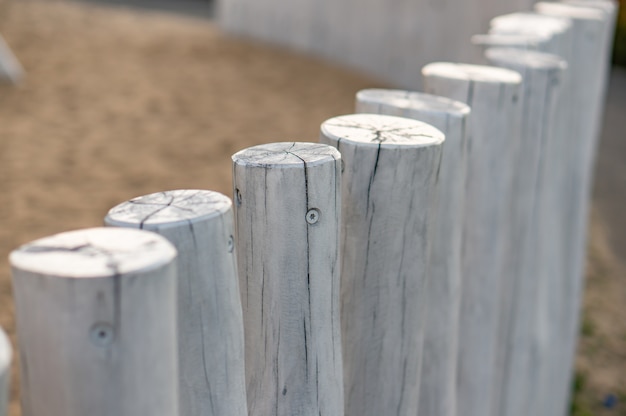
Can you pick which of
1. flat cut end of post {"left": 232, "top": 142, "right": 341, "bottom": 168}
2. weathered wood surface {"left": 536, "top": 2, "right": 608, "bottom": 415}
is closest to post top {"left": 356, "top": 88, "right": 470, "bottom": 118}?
flat cut end of post {"left": 232, "top": 142, "right": 341, "bottom": 168}

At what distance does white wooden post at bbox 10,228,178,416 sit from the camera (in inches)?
29.8

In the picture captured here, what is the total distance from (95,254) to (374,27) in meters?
5.78

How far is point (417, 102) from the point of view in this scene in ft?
4.84

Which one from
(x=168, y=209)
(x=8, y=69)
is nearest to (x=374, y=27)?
(x=8, y=69)

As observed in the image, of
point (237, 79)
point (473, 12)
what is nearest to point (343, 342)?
point (473, 12)

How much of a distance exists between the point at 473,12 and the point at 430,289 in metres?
4.14

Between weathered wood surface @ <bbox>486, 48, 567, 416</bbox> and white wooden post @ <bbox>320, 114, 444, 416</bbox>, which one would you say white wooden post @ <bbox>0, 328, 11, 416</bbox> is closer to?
white wooden post @ <bbox>320, 114, 444, 416</bbox>

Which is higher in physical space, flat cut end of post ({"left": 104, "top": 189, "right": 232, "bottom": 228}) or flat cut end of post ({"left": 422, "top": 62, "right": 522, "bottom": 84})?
flat cut end of post ({"left": 422, "top": 62, "right": 522, "bottom": 84})

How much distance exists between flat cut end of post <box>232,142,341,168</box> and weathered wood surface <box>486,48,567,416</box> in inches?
32.6

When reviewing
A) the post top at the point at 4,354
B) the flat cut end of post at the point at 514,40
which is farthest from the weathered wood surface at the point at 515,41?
the post top at the point at 4,354

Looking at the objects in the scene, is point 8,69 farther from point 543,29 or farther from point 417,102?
point 417,102

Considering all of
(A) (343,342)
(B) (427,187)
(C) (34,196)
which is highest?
(B) (427,187)

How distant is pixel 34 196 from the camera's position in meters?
4.11

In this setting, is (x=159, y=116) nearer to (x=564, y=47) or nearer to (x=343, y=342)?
(x=564, y=47)
